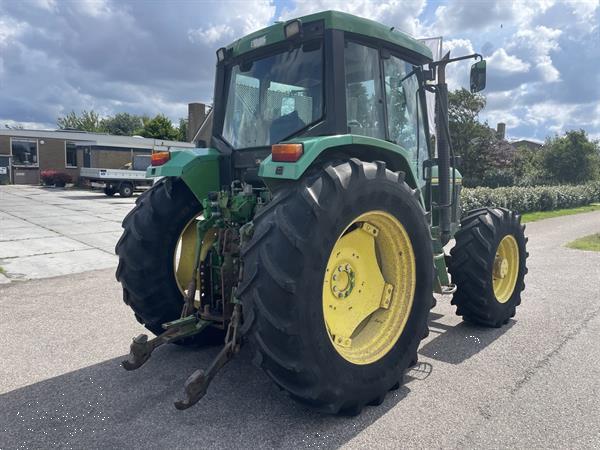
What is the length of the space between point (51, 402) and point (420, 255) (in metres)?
2.74

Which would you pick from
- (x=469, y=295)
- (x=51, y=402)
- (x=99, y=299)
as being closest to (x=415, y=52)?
(x=469, y=295)

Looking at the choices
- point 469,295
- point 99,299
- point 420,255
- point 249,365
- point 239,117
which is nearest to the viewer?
point 420,255

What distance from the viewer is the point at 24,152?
3297 cm

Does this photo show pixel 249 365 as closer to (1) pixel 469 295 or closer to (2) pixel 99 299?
(1) pixel 469 295

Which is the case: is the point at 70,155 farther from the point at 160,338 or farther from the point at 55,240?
the point at 160,338

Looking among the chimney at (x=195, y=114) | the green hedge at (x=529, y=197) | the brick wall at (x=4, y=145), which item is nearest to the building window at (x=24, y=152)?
the brick wall at (x=4, y=145)

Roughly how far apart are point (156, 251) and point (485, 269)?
9.78ft

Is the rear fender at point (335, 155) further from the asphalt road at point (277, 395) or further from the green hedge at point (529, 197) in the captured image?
the green hedge at point (529, 197)

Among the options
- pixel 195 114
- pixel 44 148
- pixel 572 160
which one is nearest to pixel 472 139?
pixel 572 160

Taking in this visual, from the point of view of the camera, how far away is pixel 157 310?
12.7ft

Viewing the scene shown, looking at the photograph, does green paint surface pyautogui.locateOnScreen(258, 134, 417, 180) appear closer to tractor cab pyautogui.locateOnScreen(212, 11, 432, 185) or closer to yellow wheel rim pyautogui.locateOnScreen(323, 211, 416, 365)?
tractor cab pyautogui.locateOnScreen(212, 11, 432, 185)

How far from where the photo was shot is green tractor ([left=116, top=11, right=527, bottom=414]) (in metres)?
2.69

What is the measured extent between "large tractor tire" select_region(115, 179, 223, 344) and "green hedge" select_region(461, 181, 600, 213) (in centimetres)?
1248

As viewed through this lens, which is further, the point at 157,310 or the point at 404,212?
the point at 157,310
